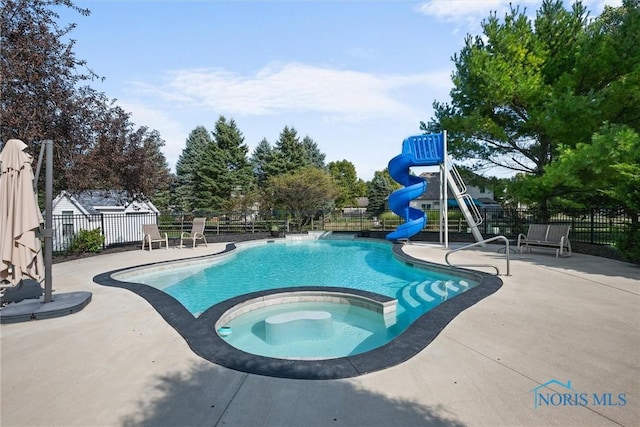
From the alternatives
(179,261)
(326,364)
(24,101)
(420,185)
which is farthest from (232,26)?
(326,364)

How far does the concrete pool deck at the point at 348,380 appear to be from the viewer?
222cm

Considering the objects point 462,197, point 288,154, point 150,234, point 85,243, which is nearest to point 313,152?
point 288,154

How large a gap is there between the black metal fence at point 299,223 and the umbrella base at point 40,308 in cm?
791

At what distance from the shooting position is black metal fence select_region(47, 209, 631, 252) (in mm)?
11195

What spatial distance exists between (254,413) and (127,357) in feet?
5.54

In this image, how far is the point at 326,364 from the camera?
2.95 metres

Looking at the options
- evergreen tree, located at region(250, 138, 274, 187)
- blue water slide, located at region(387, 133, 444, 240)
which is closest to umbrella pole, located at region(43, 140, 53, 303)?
blue water slide, located at region(387, 133, 444, 240)

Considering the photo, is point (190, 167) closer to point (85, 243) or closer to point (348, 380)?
point (85, 243)

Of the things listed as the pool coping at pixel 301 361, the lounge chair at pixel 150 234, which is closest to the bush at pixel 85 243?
the lounge chair at pixel 150 234

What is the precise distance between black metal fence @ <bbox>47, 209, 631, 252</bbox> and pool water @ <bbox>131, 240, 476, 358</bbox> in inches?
190

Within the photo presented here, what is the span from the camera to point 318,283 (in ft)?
26.3

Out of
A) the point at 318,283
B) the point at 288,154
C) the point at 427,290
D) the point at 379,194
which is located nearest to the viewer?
the point at 427,290

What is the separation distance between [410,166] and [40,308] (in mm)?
11653

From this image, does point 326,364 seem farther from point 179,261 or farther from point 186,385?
point 179,261
